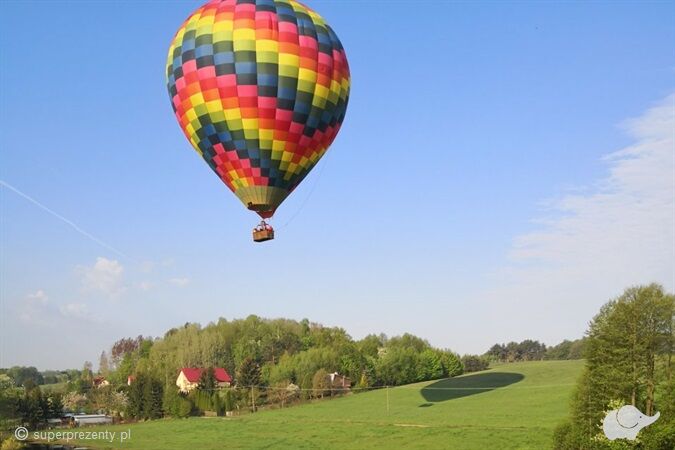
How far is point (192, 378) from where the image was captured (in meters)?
93.6

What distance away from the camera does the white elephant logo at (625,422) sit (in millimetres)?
34406

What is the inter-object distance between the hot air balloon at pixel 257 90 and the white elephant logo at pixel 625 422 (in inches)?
788

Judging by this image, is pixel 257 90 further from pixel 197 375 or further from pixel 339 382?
pixel 197 375

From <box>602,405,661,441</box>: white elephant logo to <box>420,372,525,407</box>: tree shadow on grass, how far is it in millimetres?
36974

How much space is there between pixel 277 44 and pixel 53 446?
44.8 metres


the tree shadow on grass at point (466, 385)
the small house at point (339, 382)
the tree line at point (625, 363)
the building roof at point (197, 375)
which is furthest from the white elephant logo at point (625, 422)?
the building roof at point (197, 375)

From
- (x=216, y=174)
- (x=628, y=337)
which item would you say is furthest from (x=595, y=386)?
(x=216, y=174)

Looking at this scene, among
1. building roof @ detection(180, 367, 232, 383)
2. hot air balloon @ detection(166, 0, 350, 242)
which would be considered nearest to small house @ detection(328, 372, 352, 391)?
building roof @ detection(180, 367, 232, 383)

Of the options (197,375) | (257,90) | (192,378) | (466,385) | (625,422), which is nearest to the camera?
(257,90)

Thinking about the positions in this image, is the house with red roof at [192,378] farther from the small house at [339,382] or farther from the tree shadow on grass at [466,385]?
the tree shadow on grass at [466,385]

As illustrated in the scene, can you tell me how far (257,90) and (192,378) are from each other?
7226 cm

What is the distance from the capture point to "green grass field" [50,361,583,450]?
48781mm

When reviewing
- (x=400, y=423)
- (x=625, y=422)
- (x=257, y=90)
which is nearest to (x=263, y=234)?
(x=257, y=90)

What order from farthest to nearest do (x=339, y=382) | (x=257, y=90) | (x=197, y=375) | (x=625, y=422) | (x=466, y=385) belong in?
1. (x=197, y=375)
2. (x=339, y=382)
3. (x=466, y=385)
4. (x=625, y=422)
5. (x=257, y=90)
